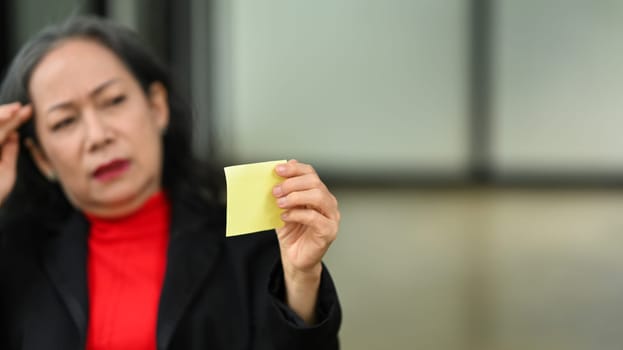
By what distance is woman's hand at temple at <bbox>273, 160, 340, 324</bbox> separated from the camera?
1174mm

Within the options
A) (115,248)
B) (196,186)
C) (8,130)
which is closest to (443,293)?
(196,186)

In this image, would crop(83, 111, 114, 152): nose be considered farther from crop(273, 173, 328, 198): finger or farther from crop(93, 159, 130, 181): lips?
crop(273, 173, 328, 198): finger

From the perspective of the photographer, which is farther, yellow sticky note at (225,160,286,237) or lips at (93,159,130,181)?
lips at (93,159,130,181)

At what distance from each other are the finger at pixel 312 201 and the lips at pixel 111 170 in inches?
18.3

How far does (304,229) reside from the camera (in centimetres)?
125

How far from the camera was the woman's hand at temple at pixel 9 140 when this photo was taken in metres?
1.50

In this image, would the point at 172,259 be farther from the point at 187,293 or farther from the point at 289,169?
the point at 289,169

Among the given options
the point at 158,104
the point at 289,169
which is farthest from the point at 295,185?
the point at 158,104

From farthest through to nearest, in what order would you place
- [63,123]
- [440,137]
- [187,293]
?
1. [440,137]
2. [63,123]
3. [187,293]

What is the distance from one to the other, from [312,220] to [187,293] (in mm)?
368

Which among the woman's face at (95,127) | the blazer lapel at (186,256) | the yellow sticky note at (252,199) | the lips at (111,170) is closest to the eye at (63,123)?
the woman's face at (95,127)

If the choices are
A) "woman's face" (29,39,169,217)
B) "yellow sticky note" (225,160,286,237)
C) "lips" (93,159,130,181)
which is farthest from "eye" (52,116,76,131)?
"yellow sticky note" (225,160,286,237)

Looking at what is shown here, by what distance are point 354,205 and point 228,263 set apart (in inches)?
59.9

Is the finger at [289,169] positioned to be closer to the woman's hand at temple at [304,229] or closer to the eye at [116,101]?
the woman's hand at temple at [304,229]
